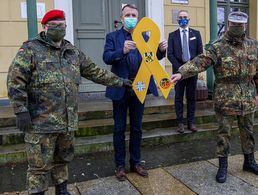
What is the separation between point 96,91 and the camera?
711 cm

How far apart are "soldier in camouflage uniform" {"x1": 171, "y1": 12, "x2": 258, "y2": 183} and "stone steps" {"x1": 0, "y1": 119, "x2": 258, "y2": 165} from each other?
151 centimetres

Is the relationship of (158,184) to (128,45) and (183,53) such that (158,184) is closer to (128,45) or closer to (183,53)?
(128,45)

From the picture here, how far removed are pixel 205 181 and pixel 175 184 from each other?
349 millimetres

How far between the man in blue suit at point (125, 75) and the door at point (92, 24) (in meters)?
3.29

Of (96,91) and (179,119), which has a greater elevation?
(96,91)

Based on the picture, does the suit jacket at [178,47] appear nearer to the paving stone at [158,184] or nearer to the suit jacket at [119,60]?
the suit jacket at [119,60]

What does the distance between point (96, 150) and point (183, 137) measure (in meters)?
1.43

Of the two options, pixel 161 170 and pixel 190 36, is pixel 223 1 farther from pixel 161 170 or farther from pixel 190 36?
pixel 161 170

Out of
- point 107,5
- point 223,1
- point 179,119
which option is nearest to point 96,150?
point 179,119

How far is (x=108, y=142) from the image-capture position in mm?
4930

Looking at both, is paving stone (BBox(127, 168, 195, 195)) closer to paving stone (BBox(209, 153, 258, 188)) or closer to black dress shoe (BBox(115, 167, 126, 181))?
black dress shoe (BBox(115, 167, 126, 181))

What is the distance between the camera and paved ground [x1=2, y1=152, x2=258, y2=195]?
3.58 m

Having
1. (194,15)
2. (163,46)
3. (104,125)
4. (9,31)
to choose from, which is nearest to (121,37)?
(163,46)

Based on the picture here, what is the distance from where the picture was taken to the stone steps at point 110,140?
4.49 m
